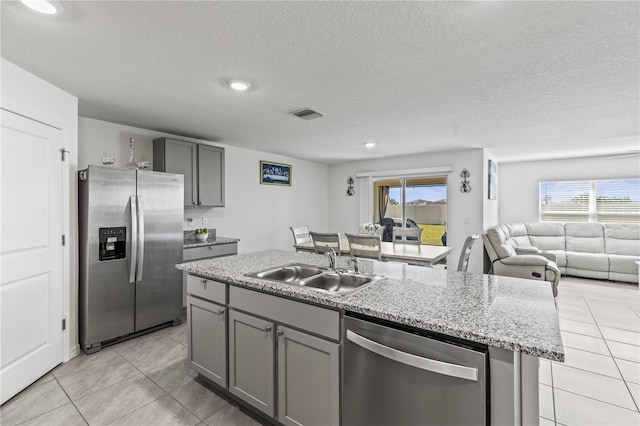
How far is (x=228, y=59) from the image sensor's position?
203 centimetres

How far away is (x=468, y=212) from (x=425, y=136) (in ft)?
6.14

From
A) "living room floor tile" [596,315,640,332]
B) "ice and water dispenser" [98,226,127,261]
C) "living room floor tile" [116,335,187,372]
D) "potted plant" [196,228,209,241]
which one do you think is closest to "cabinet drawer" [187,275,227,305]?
"living room floor tile" [116,335,187,372]

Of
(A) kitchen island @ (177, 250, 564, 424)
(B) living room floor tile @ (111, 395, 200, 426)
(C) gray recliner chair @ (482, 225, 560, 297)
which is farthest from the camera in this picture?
(C) gray recliner chair @ (482, 225, 560, 297)

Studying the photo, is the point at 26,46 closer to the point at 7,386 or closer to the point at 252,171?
the point at 7,386

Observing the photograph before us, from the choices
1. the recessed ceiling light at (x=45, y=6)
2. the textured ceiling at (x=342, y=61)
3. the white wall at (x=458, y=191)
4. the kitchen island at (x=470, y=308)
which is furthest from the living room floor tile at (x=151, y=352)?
the white wall at (x=458, y=191)

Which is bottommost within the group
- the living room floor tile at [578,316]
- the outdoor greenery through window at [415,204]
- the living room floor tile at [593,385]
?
the living room floor tile at [593,385]

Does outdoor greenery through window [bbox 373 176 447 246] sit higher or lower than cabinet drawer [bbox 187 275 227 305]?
higher

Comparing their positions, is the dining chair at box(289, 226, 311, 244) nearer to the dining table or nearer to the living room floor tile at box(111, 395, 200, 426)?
the dining table

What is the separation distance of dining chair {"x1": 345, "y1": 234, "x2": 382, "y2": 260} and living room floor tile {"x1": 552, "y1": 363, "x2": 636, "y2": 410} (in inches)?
69.4

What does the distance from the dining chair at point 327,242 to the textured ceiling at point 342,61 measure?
1.34 metres

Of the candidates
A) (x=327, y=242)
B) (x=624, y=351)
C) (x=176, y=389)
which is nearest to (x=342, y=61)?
(x=327, y=242)

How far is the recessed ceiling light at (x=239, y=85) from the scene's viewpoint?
2381 mm

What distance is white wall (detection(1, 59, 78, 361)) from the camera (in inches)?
82.8

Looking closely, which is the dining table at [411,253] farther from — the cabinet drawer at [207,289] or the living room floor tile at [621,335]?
the cabinet drawer at [207,289]
